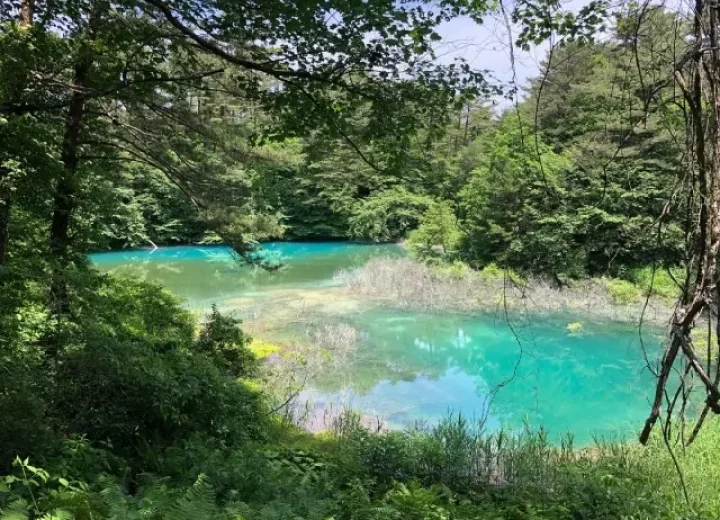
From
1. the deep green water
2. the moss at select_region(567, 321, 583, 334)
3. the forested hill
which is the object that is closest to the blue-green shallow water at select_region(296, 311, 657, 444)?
the deep green water

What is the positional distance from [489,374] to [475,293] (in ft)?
16.9

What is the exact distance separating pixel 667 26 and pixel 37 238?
20.6ft

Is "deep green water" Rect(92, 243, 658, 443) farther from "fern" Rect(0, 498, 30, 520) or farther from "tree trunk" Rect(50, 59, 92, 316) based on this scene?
"fern" Rect(0, 498, 30, 520)

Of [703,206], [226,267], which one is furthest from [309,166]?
[226,267]

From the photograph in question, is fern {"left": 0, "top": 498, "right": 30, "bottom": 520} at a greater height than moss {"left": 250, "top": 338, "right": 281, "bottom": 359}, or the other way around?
fern {"left": 0, "top": 498, "right": 30, "bottom": 520}

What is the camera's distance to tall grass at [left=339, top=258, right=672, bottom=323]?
14.2 meters

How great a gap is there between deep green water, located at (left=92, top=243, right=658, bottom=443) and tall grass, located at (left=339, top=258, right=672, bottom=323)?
74 centimetres

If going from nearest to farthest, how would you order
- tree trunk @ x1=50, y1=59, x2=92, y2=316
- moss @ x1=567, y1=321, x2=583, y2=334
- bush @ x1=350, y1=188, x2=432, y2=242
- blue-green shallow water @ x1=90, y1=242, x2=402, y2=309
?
tree trunk @ x1=50, y1=59, x2=92, y2=316 → moss @ x1=567, y1=321, x2=583, y2=334 → blue-green shallow water @ x1=90, y1=242, x2=402, y2=309 → bush @ x1=350, y1=188, x2=432, y2=242

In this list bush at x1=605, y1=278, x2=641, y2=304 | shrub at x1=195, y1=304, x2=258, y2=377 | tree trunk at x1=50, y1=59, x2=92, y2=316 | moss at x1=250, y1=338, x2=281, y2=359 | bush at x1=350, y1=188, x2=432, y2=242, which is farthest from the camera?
bush at x1=350, y1=188, x2=432, y2=242

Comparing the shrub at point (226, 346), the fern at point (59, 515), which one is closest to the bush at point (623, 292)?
the shrub at point (226, 346)

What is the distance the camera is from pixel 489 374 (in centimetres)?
1067

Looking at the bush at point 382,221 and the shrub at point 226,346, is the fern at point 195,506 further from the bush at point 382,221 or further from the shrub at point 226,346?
the bush at point 382,221

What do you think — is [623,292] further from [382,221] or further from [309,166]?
[382,221]

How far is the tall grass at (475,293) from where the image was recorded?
14195 millimetres
